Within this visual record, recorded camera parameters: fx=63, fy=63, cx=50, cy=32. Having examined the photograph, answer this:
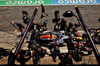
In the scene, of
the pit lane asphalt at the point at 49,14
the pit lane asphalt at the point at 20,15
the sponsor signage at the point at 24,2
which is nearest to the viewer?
the pit lane asphalt at the point at 20,15

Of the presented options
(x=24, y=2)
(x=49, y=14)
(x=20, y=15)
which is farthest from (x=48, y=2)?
(x=20, y=15)

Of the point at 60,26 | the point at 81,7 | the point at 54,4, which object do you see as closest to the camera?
the point at 60,26

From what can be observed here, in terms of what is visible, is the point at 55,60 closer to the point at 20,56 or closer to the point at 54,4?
the point at 20,56

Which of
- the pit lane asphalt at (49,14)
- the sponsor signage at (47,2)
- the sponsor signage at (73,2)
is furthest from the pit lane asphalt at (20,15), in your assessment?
the sponsor signage at (47,2)

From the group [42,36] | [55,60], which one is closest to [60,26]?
[42,36]

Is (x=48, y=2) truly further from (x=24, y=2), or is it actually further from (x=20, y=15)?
(x=20, y=15)

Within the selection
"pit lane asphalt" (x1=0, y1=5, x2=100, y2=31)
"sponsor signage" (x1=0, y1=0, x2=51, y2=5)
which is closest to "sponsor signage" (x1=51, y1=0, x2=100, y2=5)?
"pit lane asphalt" (x1=0, y1=5, x2=100, y2=31)

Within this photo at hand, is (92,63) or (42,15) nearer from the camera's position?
(92,63)

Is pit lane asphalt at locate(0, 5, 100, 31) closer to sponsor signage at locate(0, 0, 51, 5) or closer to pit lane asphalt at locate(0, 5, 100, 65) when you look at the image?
pit lane asphalt at locate(0, 5, 100, 65)

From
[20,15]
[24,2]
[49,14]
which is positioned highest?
[24,2]

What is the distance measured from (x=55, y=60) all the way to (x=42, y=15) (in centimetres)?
900

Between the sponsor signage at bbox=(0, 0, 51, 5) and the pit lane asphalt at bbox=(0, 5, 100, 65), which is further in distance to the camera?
the sponsor signage at bbox=(0, 0, 51, 5)

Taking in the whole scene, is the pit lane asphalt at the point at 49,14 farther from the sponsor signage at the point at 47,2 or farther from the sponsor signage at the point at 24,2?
the sponsor signage at the point at 24,2

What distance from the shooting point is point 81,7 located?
13734mm
